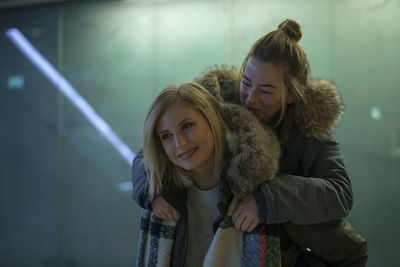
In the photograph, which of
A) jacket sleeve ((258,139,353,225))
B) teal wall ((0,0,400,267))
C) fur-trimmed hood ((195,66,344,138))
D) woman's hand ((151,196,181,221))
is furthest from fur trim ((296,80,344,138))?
teal wall ((0,0,400,267))

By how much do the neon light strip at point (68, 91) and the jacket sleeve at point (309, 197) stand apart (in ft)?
6.17

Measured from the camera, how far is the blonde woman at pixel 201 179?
1094 millimetres

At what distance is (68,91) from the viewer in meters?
2.96

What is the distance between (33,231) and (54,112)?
3.39ft

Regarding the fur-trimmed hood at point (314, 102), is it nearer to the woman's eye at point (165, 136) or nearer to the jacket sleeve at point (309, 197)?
the jacket sleeve at point (309, 197)

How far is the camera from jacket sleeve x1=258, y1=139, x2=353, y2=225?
3.45ft

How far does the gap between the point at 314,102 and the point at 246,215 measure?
51 centimetres

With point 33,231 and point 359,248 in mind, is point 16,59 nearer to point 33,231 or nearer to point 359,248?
point 33,231

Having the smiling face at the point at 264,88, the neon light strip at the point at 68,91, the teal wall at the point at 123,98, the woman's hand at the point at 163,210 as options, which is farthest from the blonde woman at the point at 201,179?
the neon light strip at the point at 68,91

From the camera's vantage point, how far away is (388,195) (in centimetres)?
231

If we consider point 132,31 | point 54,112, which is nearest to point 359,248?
point 132,31

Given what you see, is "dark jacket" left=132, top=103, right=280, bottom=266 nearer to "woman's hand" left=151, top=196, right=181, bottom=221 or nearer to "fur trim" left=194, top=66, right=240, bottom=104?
"woman's hand" left=151, top=196, right=181, bottom=221

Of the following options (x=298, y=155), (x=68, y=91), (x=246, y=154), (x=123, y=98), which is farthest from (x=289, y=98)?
(x=68, y=91)

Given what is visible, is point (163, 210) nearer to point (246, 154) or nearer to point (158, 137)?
point (158, 137)
